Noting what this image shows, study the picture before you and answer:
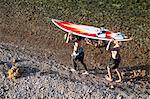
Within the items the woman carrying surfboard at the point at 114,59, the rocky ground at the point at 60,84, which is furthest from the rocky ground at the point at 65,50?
the woman carrying surfboard at the point at 114,59

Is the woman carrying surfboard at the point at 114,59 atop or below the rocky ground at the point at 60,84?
atop

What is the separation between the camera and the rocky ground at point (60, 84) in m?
17.3

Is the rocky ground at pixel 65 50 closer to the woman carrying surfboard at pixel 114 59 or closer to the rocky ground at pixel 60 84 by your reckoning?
the rocky ground at pixel 60 84

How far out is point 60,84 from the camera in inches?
695

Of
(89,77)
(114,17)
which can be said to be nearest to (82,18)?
(114,17)

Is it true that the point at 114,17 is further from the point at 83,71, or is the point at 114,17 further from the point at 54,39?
the point at 83,71

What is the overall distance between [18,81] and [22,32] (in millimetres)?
6225

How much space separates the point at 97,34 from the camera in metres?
20.9

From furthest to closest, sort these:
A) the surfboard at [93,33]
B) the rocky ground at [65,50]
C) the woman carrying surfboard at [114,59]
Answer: the surfboard at [93,33]
the woman carrying surfboard at [114,59]
the rocky ground at [65,50]

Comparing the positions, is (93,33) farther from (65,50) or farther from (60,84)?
(60,84)

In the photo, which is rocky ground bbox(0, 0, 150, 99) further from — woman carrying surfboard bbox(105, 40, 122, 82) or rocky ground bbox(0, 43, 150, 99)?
woman carrying surfboard bbox(105, 40, 122, 82)

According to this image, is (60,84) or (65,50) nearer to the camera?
(60,84)

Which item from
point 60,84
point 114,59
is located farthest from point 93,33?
point 60,84

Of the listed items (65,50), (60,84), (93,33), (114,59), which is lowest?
(60,84)
